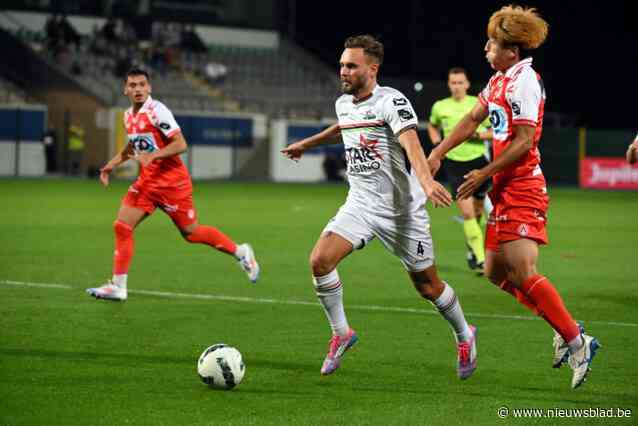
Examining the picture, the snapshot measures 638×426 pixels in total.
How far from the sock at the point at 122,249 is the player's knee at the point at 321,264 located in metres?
3.71

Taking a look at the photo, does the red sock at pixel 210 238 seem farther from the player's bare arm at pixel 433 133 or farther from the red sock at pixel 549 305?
the red sock at pixel 549 305

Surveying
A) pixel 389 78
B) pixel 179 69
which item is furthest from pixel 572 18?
pixel 179 69

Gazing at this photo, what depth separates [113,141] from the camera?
130 feet

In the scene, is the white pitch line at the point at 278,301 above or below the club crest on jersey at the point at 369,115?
below

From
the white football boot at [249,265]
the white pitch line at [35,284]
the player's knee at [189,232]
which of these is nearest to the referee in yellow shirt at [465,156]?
the white football boot at [249,265]

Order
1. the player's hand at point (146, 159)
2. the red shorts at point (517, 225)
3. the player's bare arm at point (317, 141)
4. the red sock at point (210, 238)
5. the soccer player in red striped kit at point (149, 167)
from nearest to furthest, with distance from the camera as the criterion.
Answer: the red shorts at point (517, 225) < the player's bare arm at point (317, 141) < the player's hand at point (146, 159) < the soccer player in red striped kit at point (149, 167) < the red sock at point (210, 238)

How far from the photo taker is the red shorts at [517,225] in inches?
266

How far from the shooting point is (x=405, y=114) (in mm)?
7109

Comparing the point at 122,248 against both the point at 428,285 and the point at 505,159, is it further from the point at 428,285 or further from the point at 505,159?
the point at 505,159

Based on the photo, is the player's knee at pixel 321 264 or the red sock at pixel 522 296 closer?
the red sock at pixel 522 296

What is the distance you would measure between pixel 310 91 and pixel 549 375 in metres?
41.0

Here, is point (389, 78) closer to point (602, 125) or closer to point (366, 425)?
point (602, 125)

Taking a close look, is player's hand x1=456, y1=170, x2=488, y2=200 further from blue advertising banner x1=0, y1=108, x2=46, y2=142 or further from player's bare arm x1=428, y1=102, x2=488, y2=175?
blue advertising banner x1=0, y1=108, x2=46, y2=142

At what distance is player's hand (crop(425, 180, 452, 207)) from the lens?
648cm
